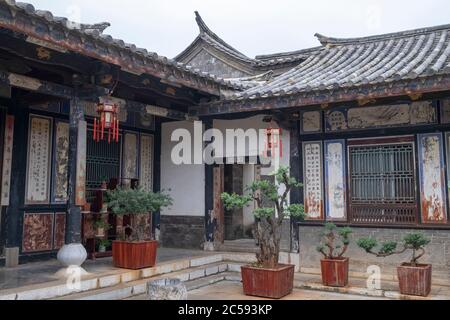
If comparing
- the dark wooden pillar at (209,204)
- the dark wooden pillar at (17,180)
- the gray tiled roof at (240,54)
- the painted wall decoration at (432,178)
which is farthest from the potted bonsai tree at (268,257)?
the gray tiled roof at (240,54)

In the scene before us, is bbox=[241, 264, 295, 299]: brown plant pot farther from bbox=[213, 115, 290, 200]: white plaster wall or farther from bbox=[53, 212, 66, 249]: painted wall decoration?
bbox=[53, 212, 66, 249]: painted wall decoration

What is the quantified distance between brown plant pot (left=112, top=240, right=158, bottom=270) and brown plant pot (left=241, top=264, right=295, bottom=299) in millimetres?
1470

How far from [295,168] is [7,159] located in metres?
4.59

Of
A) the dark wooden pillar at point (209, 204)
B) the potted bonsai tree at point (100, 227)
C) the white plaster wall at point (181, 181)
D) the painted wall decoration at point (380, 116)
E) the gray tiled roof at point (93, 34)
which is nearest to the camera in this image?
the gray tiled roof at point (93, 34)

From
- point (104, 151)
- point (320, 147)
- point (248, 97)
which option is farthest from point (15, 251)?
point (320, 147)

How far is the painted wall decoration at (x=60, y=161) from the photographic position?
7.34m

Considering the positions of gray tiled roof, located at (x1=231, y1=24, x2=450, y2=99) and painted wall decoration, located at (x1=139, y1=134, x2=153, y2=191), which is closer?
gray tiled roof, located at (x1=231, y1=24, x2=450, y2=99)

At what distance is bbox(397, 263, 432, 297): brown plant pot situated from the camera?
18.1ft

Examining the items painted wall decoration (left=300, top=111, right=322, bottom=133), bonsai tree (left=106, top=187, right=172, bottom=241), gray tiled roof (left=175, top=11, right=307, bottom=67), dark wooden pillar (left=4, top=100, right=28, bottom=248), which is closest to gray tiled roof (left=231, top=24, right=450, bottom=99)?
gray tiled roof (left=175, top=11, right=307, bottom=67)

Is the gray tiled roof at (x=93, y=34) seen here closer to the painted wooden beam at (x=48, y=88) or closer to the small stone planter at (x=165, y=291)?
the painted wooden beam at (x=48, y=88)

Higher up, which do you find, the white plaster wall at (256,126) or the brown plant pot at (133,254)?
the white plaster wall at (256,126)

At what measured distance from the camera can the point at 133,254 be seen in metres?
6.26

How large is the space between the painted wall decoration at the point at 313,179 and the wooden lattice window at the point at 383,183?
517 millimetres

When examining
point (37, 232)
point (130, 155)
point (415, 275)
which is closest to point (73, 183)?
point (37, 232)
